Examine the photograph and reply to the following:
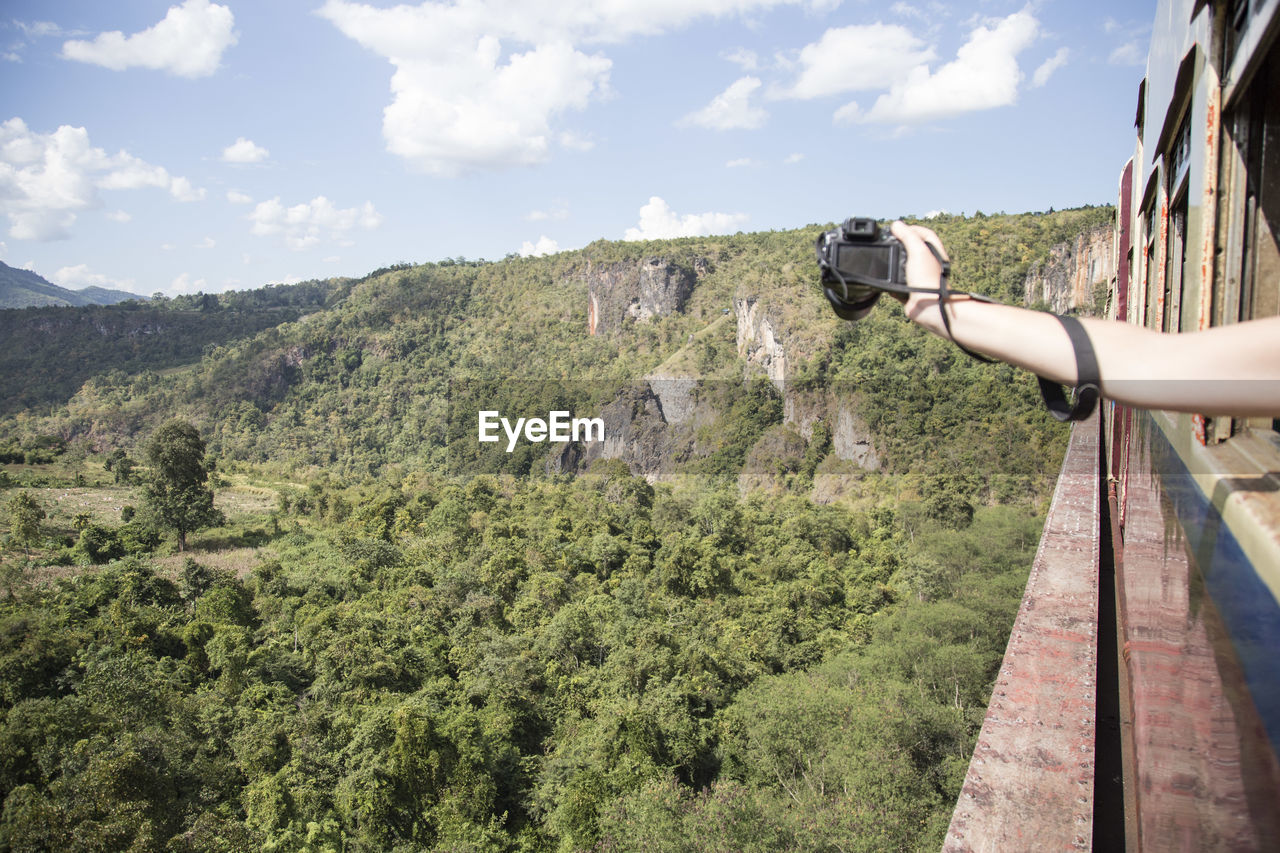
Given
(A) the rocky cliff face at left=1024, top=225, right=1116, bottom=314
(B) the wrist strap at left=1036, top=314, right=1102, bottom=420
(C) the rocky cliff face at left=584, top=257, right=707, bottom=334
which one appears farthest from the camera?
(C) the rocky cliff face at left=584, top=257, right=707, bottom=334

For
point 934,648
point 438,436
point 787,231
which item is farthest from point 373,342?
point 934,648

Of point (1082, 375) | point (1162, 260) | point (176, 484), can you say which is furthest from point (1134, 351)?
point (176, 484)

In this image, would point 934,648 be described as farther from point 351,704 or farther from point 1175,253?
point 1175,253

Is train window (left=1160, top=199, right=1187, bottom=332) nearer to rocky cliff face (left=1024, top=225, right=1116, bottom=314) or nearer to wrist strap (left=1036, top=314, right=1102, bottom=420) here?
wrist strap (left=1036, top=314, right=1102, bottom=420)

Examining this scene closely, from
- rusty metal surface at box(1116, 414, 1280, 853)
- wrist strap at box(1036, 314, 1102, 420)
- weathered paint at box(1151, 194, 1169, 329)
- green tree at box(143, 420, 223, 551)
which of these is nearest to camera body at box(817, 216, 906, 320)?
wrist strap at box(1036, 314, 1102, 420)

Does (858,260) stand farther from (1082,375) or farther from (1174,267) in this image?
(1174,267)

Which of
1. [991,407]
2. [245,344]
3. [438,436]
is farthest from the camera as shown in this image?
[245,344]

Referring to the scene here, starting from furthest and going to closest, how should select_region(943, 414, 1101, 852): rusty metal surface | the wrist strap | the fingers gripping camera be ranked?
select_region(943, 414, 1101, 852): rusty metal surface, the fingers gripping camera, the wrist strap
